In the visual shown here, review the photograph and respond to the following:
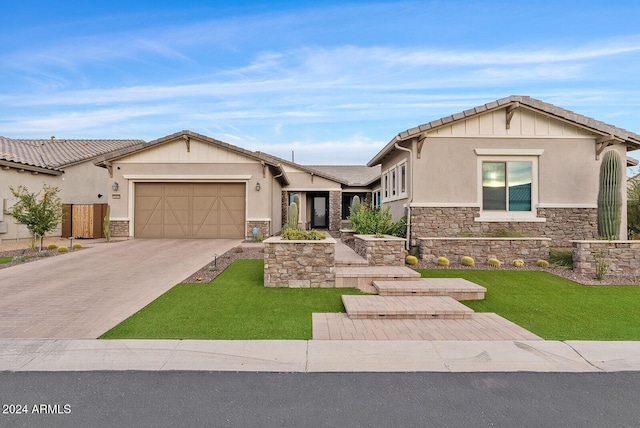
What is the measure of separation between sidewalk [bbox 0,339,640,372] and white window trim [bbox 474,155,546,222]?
7690 mm

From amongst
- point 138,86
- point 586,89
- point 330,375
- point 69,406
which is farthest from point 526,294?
point 138,86

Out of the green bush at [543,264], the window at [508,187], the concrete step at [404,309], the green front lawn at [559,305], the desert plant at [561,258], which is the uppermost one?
the window at [508,187]

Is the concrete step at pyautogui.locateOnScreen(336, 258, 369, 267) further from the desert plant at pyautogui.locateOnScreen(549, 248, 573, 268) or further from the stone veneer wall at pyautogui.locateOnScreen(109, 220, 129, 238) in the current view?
the stone veneer wall at pyautogui.locateOnScreen(109, 220, 129, 238)

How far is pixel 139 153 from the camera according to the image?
1580cm

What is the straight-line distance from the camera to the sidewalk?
3.77 meters

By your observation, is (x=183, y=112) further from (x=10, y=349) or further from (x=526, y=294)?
(x=526, y=294)

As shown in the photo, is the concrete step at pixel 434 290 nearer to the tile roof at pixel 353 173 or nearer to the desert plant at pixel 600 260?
the desert plant at pixel 600 260

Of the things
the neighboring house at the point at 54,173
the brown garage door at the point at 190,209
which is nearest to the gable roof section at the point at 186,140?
the brown garage door at the point at 190,209

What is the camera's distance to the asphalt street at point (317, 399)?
2.80 metres

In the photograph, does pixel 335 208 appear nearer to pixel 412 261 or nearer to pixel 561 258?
pixel 412 261

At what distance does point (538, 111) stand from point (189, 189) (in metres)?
14.5

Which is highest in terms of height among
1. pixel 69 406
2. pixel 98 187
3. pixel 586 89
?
pixel 586 89

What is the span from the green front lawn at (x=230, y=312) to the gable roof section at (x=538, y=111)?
21.8 feet

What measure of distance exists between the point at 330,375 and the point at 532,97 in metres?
12.3
